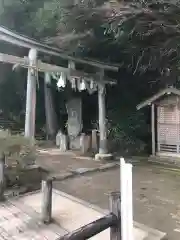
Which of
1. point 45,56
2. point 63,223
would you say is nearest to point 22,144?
point 63,223

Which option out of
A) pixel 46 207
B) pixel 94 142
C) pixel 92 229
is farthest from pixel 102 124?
pixel 92 229

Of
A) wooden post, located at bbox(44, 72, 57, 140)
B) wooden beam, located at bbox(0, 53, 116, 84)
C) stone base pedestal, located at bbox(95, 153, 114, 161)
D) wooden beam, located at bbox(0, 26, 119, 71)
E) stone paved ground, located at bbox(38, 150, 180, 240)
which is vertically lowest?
stone paved ground, located at bbox(38, 150, 180, 240)

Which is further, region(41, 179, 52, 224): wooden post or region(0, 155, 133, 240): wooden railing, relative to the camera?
region(41, 179, 52, 224): wooden post

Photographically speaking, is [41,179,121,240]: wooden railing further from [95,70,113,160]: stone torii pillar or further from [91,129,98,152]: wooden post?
[91,129,98,152]: wooden post

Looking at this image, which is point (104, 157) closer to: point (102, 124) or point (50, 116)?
point (102, 124)

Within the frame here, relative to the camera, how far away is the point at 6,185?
6426mm

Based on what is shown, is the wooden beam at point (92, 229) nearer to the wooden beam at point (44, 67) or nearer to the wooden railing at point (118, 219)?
the wooden railing at point (118, 219)

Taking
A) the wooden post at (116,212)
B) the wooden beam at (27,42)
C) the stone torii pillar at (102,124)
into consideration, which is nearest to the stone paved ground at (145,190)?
the stone torii pillar at (102,124)

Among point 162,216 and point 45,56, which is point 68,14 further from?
point 162,216

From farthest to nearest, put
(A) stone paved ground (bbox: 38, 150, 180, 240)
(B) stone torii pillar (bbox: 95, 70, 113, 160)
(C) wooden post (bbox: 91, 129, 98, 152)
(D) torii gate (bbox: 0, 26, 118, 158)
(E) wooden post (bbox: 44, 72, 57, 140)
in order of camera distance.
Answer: (E) wooden post (bbox: 44, 72, 57, 140)
(C) wooden post (bbox: 91, 129, 98, 152)
(B) stone torii pillar (bbox: 95, 70, 113, 160)
(D) torii gate (bbox: 0, 26, 118, 158)
(A) stone paved ground (bbox: 38, 150, 180, 240)

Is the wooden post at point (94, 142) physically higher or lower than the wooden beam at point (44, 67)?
lower

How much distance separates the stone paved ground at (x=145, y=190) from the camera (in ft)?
17.2

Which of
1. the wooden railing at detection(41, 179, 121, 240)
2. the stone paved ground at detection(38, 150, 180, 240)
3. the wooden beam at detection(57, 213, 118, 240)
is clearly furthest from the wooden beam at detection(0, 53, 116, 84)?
the wooden beam at detection(57, 213, 118, 240)

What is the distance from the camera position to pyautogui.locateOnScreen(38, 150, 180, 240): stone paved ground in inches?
206
